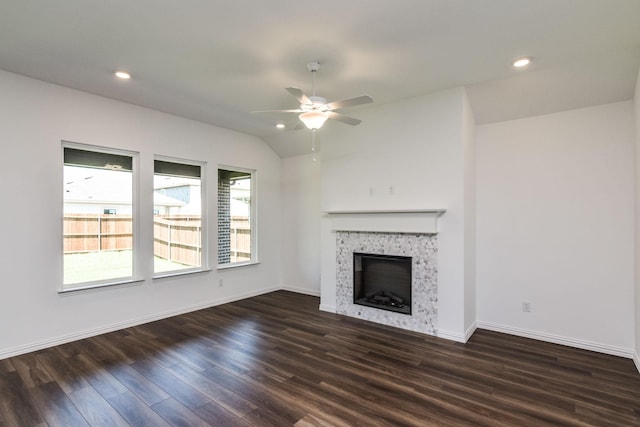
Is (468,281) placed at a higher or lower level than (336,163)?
lower

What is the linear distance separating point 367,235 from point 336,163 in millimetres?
1155

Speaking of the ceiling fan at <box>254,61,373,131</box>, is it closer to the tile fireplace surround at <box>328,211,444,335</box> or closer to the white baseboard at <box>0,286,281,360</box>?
the tile fireplace surround at <box>328,211,444,335</box>

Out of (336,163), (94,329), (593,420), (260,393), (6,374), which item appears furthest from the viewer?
(336,163)

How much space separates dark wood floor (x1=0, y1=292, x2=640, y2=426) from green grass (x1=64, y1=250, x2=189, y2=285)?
2.43 ft

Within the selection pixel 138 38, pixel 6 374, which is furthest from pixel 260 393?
pixel 138 38

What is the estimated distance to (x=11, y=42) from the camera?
106 inches

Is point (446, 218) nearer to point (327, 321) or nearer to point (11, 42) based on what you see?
point (327, 321)

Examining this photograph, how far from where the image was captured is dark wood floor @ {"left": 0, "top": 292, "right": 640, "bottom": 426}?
229 cm

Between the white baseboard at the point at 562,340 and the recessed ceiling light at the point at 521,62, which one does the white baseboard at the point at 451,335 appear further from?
the recessed ceiling light at the point at 521,62

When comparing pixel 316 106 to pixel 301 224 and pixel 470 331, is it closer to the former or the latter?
pixel 470 331

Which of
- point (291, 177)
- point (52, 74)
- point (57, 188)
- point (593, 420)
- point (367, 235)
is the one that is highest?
point (52, 74)

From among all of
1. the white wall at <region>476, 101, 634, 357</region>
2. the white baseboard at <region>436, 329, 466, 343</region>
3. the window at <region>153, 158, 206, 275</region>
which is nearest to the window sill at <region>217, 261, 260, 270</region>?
the window at <region>153, 158, 206, 275</region>

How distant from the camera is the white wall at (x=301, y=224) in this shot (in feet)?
19.1

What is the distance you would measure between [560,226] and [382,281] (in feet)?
7.06
